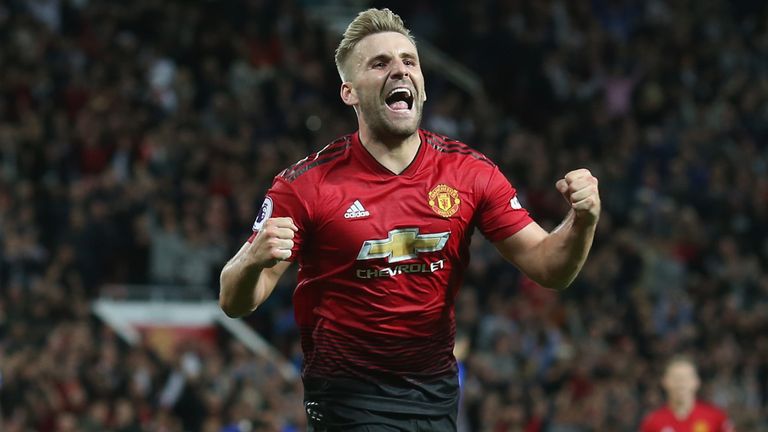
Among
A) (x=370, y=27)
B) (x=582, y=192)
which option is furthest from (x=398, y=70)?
(x=582, y=192)

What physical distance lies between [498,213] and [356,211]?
0.56m

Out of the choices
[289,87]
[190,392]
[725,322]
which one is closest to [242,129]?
[289,87]

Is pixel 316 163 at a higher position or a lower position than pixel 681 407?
higher

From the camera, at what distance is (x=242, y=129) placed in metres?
15.4

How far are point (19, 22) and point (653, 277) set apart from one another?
8.67m

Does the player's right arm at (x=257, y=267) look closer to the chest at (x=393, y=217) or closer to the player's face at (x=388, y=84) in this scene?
the chest at (x=393, y=217)

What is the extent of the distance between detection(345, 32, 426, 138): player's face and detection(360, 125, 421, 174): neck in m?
0.04

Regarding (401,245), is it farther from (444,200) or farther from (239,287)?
(239,287)

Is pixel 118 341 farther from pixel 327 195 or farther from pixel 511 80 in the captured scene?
pixel 327 195

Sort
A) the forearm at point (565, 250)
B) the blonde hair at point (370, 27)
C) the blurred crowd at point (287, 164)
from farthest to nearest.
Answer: the blurred crowd at point (287, 164) → the blonde hair at point (370, 27) → the forearm at point (565, 250)

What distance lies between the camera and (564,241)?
4.45m

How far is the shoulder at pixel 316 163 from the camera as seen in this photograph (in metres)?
4.56

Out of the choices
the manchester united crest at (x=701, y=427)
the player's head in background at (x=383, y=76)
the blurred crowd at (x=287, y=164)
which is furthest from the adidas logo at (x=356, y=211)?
the blurred crowd at (x=287, y=164)

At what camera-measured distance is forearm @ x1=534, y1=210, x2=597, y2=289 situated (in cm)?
439
